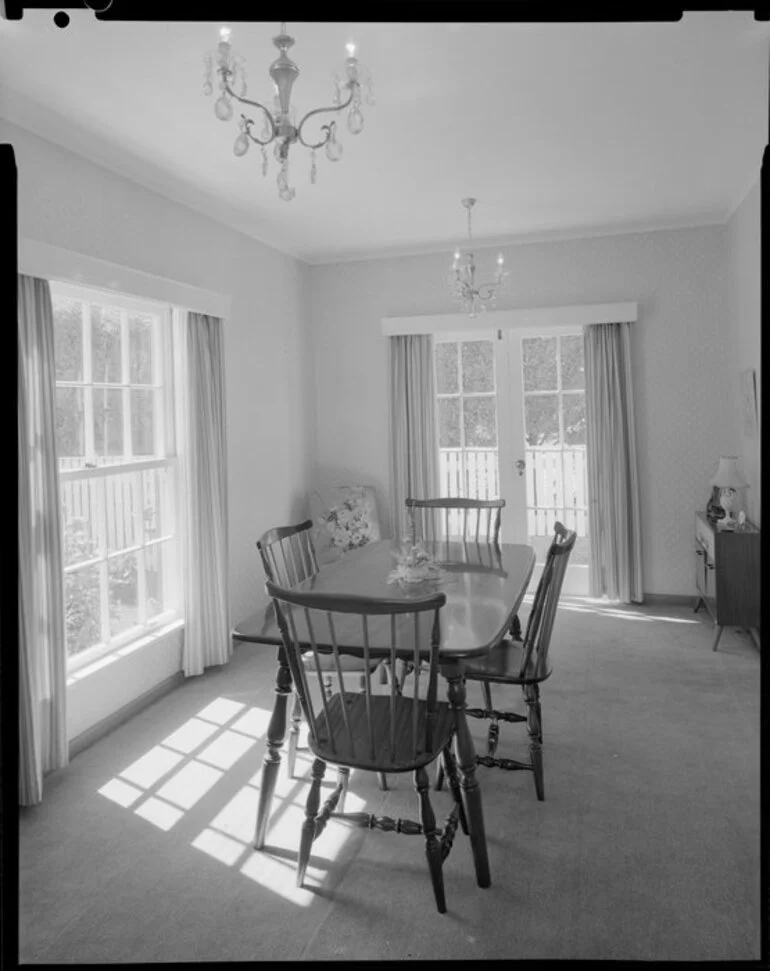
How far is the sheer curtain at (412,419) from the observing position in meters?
5.35

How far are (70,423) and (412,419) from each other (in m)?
2.84

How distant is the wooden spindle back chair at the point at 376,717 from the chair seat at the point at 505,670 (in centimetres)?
28

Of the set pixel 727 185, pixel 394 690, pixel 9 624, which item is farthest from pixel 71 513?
pixel 727 185

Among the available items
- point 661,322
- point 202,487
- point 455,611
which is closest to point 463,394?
point 661,322

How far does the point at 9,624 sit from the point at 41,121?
283 centimetres

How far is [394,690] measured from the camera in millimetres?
1948

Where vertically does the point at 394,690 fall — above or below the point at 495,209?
below

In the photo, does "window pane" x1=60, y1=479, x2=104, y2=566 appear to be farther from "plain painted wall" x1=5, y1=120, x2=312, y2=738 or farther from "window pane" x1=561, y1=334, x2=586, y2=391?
"window pane" x1=561, y1=334, x2=586, y2=391

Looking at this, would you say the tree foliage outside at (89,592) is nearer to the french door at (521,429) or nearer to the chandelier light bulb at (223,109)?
the chandelier light bulb at (223,109)

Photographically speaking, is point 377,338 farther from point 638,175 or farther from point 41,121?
point 41,121

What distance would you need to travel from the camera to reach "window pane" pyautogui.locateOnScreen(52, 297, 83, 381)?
3.02 metres

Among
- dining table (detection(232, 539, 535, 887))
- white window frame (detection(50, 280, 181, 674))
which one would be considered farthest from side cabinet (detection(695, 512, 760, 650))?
white window frame (detection(50, 280, 181, 674))

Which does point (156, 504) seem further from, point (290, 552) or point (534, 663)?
point (534, 663)

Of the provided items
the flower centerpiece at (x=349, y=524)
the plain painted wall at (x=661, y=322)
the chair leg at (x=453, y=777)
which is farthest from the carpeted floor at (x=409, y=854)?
the flower centerpiece at (x=349, y=524)
